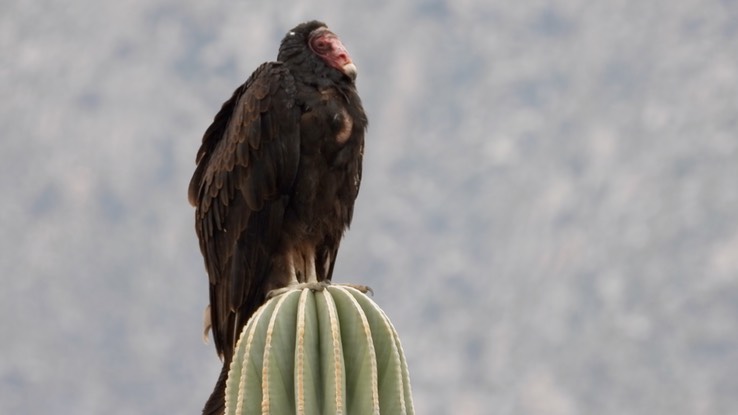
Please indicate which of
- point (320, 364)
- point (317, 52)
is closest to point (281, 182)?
point (317, 52)

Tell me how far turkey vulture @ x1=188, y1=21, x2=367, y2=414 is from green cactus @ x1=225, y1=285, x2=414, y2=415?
1.67 meters

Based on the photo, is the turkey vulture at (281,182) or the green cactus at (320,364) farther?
the turkey vulture at (281,182)

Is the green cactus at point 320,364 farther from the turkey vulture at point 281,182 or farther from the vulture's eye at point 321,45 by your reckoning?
the vulture's eye at point 321,45

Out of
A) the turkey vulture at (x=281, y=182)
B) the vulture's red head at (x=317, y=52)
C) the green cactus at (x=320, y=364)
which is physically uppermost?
the vulture's red head at (x=317, y=52)

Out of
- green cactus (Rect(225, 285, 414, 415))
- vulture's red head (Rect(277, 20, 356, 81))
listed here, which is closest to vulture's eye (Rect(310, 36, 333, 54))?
vulture's red head (Rect(277, 20, 356, 81))

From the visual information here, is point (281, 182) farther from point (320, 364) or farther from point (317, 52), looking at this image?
point (320, 364)

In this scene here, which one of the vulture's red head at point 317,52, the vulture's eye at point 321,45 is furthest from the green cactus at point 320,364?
the vulture's eye at point 321,45

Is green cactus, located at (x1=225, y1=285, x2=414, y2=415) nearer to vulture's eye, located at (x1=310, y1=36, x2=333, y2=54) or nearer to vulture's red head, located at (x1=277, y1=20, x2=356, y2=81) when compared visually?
vulture's red head, located at (x1=277, y1=20, x2=356, y2=81)

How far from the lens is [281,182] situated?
6777 millimetres

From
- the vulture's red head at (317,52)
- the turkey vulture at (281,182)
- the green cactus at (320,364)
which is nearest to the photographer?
the green cactus at (320,364)

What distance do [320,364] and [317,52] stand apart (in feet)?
7.98

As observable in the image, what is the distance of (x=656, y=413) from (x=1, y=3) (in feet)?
94.3

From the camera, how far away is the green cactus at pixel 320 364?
475 centimetres

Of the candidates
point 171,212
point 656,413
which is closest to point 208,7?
point 171,212
